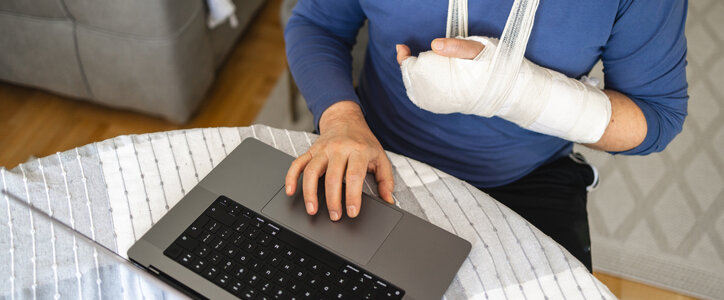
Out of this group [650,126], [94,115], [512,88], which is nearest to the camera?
[512,88]

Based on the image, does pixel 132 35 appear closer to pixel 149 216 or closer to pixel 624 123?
pixel 149 216

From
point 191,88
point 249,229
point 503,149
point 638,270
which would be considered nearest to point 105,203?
point 249,229

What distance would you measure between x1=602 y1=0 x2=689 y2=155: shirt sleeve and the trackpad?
371 mm

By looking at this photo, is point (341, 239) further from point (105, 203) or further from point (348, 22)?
point (348, 22)

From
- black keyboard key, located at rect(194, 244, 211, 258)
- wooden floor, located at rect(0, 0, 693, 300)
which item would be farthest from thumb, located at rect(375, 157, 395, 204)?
wooden floor, located at rect(0, 0, 693, 300)

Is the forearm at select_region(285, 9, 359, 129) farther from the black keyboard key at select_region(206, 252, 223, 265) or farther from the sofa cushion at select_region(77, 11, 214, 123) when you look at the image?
the sofa cushion at select_region(77, 11, 214, 123)

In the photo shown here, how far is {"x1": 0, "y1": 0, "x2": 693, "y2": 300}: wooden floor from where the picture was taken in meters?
1.46

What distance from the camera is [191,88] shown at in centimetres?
145

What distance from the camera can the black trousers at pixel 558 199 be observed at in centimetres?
82

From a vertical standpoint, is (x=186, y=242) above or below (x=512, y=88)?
below

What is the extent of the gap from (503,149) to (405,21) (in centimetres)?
26

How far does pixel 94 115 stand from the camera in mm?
1532

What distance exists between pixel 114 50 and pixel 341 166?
964 mm

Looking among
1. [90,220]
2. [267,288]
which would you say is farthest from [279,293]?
[90,220]
